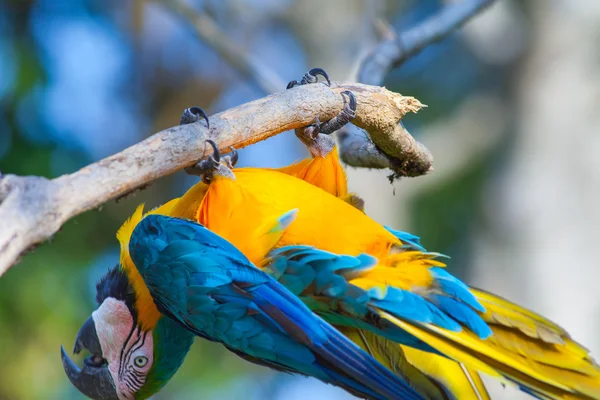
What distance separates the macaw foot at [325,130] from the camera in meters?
2.00

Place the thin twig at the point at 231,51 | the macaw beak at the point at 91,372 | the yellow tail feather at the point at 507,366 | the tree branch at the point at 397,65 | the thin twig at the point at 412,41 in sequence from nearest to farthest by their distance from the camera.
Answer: the yellow tail feather at the point at 507,366
the tree branch at the point at 397,65
the macaw beak at the point at 91,372
the thin twig at the point at 412,41
the thin twig at the point at 231,51

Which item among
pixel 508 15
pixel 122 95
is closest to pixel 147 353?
pixel 508 15

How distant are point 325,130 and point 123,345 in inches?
40.8

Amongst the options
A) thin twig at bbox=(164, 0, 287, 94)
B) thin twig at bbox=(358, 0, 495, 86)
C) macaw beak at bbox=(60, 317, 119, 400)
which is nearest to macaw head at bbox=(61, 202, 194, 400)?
macaw beak at bbox=(60, 317, 119, 400)

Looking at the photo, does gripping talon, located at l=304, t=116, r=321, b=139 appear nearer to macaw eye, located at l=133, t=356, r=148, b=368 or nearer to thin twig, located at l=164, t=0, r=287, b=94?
macaw eye, located at l=133, t=356, r=148, b=368

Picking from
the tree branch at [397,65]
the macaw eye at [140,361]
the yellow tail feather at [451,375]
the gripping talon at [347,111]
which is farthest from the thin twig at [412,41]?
the macaw eye at [140,361]

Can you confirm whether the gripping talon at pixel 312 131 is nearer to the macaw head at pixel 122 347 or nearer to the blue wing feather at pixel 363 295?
the blue wing feather at pixel 363 295

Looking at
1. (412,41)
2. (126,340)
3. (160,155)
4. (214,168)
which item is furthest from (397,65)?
(160,155)

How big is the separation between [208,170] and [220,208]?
0.45 feet

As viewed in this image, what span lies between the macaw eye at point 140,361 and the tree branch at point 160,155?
101 centimetres

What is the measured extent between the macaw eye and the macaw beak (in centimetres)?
13

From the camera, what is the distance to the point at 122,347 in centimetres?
247

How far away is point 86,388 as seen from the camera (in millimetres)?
2535

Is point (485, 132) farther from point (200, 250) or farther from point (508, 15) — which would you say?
point (200, 250)
